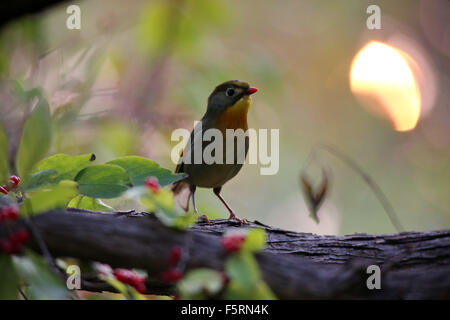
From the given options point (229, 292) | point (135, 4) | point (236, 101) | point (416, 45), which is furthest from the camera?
point (416, 45)

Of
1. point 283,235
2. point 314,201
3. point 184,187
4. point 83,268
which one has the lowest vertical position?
point 83,268

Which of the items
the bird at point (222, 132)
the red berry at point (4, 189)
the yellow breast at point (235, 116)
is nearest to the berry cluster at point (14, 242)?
the red berry at point (4, 189)

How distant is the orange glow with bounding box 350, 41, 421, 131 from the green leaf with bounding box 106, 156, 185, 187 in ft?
10.9

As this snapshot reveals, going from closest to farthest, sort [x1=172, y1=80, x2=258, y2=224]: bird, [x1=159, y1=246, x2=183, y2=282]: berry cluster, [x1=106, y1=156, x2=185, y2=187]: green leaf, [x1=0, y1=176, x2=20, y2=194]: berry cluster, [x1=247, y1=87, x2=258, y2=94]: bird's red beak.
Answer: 1. [x1=159, y1=246, x2=183, y2=282]: berry cluster
2. [x1=106, y1=156, x2=185, y2=187]: green leaf
3. [x1=0, y1=176, x2=20, y2=194]: berry cluster
4. [x1=172, y1=80, x2=258, y2=224]: bird
5. [x1=247, y1=87, x2=258, y2=94]: bird's red beak

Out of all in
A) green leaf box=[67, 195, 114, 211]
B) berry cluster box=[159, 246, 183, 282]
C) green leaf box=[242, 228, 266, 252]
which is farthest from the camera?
green leaf box=[67, 195, 114, 211]

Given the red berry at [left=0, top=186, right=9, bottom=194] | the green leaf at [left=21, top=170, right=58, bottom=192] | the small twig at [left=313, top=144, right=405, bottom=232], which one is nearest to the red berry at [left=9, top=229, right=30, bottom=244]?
the green leaf at [left=21, top=170, right=58, bottom=192]

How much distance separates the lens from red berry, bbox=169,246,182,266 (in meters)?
1.67

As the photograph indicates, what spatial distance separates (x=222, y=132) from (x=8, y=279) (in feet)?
7.13

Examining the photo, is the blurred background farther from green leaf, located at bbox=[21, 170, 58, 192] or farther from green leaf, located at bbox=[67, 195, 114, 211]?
green leaf, located at bbox=[21, 170, 58, 192]

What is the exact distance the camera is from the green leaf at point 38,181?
1854mm
